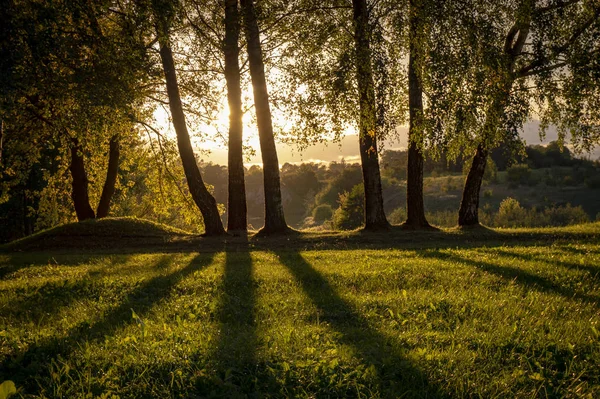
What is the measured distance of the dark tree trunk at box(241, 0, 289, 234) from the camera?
19.5 meters

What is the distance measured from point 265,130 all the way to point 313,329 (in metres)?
14.3

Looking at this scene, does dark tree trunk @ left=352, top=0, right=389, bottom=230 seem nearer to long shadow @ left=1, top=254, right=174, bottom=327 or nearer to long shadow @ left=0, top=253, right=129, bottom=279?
long shadow @ left=0, top=253, right=129, bottom=279

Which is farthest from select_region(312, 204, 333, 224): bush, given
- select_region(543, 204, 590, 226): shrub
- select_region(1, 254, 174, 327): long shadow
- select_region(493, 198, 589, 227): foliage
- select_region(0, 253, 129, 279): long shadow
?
select_region(1, 254, 174, 327): long shadow

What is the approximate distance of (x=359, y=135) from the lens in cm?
1844

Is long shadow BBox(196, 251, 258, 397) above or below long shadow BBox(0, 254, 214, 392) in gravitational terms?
below

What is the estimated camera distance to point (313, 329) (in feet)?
20.9

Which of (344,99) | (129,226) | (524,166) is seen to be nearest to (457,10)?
(344,99)

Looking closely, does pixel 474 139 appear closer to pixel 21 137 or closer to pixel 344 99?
pixel 344 99

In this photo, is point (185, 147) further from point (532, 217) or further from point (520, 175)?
point (520, 175)

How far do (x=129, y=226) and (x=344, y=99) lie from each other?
39.1 ft

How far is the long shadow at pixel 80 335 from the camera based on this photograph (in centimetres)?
516

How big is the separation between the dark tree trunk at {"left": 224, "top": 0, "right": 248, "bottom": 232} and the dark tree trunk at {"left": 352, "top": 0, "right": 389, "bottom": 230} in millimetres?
5406

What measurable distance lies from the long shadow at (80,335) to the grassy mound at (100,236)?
10.4 meters

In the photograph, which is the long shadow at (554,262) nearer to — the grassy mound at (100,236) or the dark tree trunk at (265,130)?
the dark tree trunk at (265,130)
